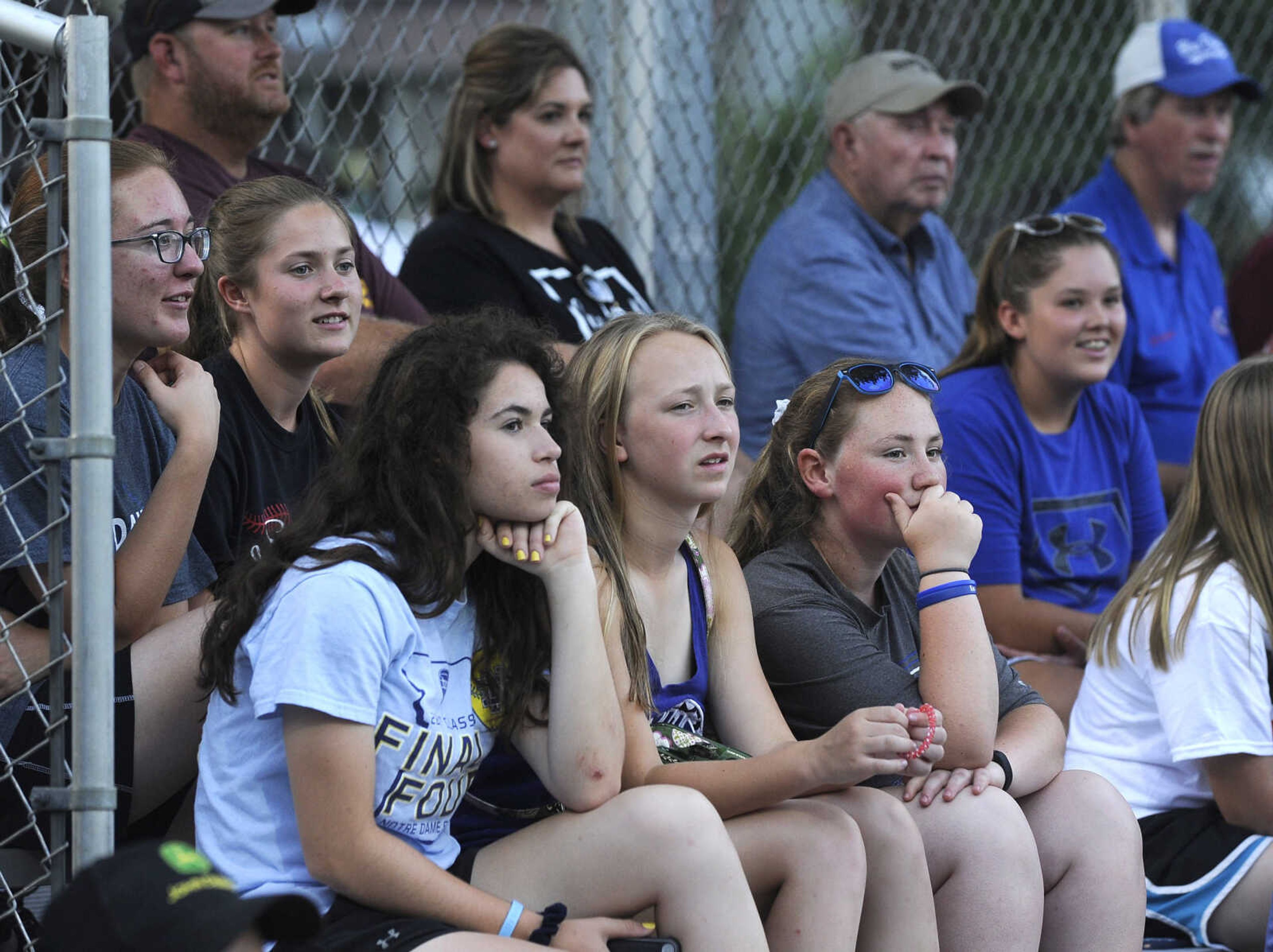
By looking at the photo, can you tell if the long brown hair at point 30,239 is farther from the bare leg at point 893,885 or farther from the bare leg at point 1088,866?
the bare leg at point 1088,866

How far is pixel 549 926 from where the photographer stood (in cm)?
210

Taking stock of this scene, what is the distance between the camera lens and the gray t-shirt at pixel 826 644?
268 centimetres

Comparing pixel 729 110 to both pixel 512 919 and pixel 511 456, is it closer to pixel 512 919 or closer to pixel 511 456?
pixel 511 456

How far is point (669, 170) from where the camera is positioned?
15.3 feet

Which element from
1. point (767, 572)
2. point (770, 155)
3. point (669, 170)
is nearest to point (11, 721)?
point (767, 572)

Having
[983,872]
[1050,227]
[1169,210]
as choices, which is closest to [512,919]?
[983,872]

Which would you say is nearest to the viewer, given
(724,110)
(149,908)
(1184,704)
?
(149,908)

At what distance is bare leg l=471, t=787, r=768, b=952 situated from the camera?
6.96 ft

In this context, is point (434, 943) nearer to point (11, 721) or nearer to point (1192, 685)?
point (11, 721)

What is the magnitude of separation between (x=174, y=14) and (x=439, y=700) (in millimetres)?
2185

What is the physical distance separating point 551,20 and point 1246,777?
2925 mm

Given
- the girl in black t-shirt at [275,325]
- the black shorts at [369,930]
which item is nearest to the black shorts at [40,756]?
the black shorts at [369,930]

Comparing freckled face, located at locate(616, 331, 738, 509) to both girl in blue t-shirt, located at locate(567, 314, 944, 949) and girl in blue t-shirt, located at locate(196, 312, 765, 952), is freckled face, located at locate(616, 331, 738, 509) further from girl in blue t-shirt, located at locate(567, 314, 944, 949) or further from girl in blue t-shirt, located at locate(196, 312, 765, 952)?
girl in blue t-shirt, located at locate(196, 312, 765, 952)

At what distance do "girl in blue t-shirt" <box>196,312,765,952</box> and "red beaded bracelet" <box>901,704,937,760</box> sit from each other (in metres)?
0.42
